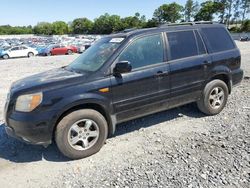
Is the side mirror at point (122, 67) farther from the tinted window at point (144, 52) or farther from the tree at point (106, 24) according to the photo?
the tree at point (106, 24)

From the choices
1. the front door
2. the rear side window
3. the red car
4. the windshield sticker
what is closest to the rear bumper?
the rear side window

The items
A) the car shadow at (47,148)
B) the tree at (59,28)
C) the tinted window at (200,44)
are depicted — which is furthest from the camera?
the tree at (59,28)

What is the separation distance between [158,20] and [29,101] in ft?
380

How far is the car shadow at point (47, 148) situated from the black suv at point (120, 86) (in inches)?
16.0

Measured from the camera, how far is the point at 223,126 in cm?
511

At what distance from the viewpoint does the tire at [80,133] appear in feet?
13.2

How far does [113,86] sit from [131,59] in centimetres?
61

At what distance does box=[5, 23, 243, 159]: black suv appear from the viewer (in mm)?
3961

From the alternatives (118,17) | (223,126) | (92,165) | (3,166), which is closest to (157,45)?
(223,126)

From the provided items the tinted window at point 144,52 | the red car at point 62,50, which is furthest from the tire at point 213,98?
the red car at point 62,50

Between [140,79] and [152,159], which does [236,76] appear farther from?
[152,159]

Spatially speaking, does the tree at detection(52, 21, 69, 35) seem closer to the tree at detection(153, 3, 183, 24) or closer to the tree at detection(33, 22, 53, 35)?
the tree at detection(33, 22, 53, 35)

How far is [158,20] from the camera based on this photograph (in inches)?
4496

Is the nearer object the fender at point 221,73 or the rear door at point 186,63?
the rear door at point 186,63
